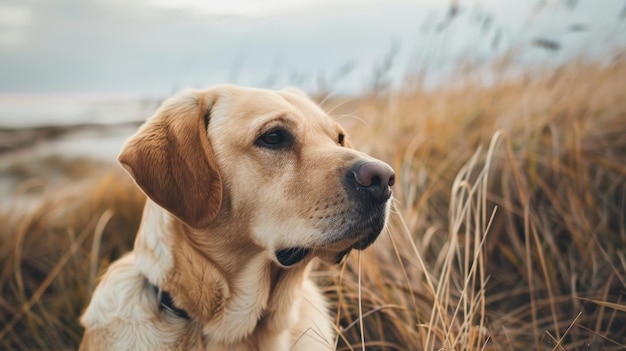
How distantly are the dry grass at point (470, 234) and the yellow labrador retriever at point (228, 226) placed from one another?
661mm

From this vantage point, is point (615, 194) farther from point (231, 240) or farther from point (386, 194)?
point (231, 240)

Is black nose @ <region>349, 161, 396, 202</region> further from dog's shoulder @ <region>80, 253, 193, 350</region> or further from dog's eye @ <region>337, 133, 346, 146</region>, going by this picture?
dog's shoulder @ <region>80, 253, 193, 350</region>

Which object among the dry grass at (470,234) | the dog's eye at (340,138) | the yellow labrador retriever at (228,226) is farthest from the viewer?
the dry grass at (470,234)

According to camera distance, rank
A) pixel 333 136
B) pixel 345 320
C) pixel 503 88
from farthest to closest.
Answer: pixel 503 88, pixel 345 320, pixel 333 136

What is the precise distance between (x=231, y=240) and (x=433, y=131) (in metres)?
2.70

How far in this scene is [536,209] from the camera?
3.89 metres

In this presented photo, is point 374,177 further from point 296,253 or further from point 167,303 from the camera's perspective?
point 167,303

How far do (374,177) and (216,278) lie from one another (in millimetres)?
827

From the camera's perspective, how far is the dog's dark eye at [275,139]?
2344mm

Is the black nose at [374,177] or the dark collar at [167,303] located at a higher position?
the black nose at [374,177]

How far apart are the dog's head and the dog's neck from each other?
103mm

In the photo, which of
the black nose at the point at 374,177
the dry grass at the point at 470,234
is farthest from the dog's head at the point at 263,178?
the dry grass at the point at 470,234

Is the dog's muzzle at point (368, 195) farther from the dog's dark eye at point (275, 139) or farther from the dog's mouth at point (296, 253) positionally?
the dog's dark eye at point (275, 139)

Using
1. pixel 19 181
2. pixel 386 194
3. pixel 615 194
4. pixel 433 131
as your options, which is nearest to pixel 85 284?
pixel 19 181
